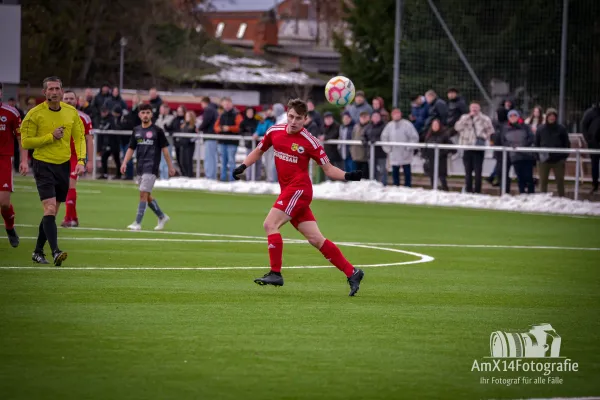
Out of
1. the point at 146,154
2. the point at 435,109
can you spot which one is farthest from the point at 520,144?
the point at 146,154

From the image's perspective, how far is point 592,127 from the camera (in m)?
28.6

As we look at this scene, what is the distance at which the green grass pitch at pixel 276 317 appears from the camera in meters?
8.19

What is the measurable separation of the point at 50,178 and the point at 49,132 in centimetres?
53

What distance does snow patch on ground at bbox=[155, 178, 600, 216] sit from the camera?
27.8 m

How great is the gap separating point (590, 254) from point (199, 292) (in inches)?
315

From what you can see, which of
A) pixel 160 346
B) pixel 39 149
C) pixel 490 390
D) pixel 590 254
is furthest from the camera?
pixel 590 254

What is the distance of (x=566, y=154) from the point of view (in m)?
28.2

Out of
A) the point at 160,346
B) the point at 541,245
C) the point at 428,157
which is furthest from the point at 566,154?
the point at 160,346

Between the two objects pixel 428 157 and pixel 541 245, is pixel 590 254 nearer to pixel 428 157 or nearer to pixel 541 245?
pixel 541 245

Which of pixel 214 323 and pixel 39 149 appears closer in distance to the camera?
pixel 214 323

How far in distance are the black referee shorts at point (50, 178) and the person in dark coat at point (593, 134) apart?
636 inches

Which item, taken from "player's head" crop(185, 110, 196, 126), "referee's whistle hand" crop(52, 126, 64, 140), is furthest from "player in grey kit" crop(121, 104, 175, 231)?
"player's head" crop(185, 110, 196, 126)

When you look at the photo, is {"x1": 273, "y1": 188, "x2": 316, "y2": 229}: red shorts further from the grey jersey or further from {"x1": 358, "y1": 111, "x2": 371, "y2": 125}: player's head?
{"x1": 358, "y1": 111, "x2": 371, "y2": 125}: player's head

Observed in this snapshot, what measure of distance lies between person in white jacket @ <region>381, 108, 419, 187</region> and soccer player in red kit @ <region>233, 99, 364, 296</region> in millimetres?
17523
